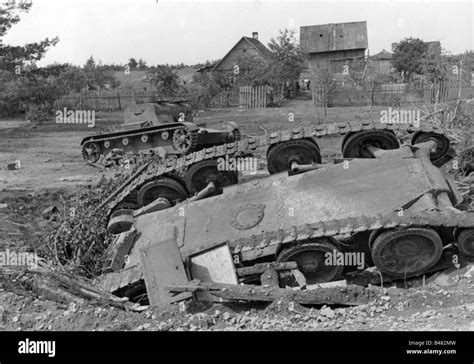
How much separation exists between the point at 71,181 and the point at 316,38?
123 ft

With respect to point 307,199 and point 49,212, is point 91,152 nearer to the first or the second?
point 49,212

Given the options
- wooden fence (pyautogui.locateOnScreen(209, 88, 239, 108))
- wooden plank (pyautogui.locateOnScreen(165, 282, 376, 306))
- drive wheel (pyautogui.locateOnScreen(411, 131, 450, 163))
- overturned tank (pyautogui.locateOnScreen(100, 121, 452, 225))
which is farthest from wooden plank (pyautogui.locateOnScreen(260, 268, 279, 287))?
wooden fence (pyautogui.locateOnScreen(209, 88, 239, 108))

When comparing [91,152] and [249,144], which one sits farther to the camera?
[91,152]

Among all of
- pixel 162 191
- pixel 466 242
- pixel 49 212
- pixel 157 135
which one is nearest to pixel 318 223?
pixel 466 242

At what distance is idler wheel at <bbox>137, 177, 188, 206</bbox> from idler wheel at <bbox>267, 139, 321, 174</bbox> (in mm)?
1625

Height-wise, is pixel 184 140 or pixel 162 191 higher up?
pixel 184 140

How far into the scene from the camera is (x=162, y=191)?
10.1 metres

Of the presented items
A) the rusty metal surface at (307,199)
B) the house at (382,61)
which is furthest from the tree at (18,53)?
the house at (382,61)

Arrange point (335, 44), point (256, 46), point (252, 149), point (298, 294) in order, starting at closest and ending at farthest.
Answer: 1. point (298, 294)
2. point (252, 149)
3. point (256, 46)
4. point (335, 44)

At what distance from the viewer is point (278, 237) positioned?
702 cm

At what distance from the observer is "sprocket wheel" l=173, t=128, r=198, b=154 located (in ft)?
50.1

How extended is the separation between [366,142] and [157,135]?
781 cm
